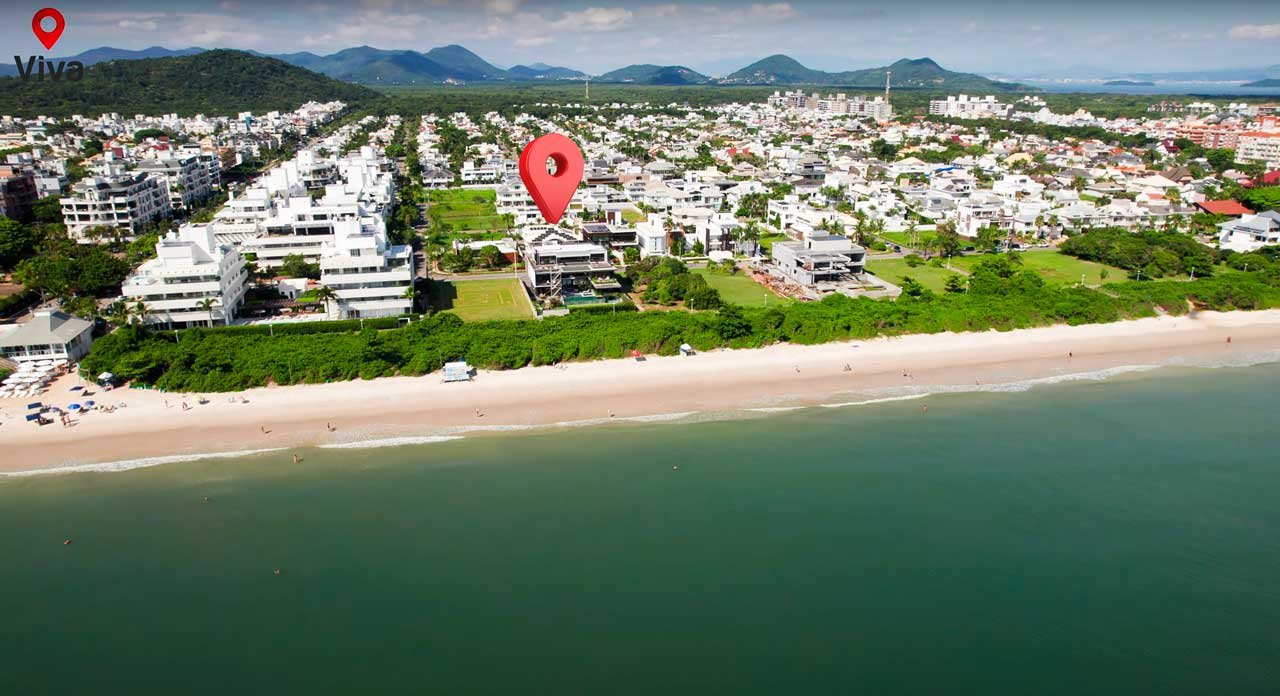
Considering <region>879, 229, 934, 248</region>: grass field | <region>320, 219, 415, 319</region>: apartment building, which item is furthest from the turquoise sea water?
<region>879, 229, 934, 248</region>: grass field

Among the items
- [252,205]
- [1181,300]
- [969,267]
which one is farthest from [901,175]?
[252,205]

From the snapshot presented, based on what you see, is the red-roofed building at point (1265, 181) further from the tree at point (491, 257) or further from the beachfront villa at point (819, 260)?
the tree at point (491, 257)

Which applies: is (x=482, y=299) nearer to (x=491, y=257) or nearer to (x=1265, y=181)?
(x=491, y=257)

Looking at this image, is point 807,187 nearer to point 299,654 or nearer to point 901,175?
point 901,175

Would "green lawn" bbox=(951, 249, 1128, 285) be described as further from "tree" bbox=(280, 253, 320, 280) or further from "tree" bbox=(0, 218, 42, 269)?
"tree" bbox=(0, 218, 42, 269)

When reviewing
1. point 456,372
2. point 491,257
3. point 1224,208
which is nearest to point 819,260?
point 491,257
